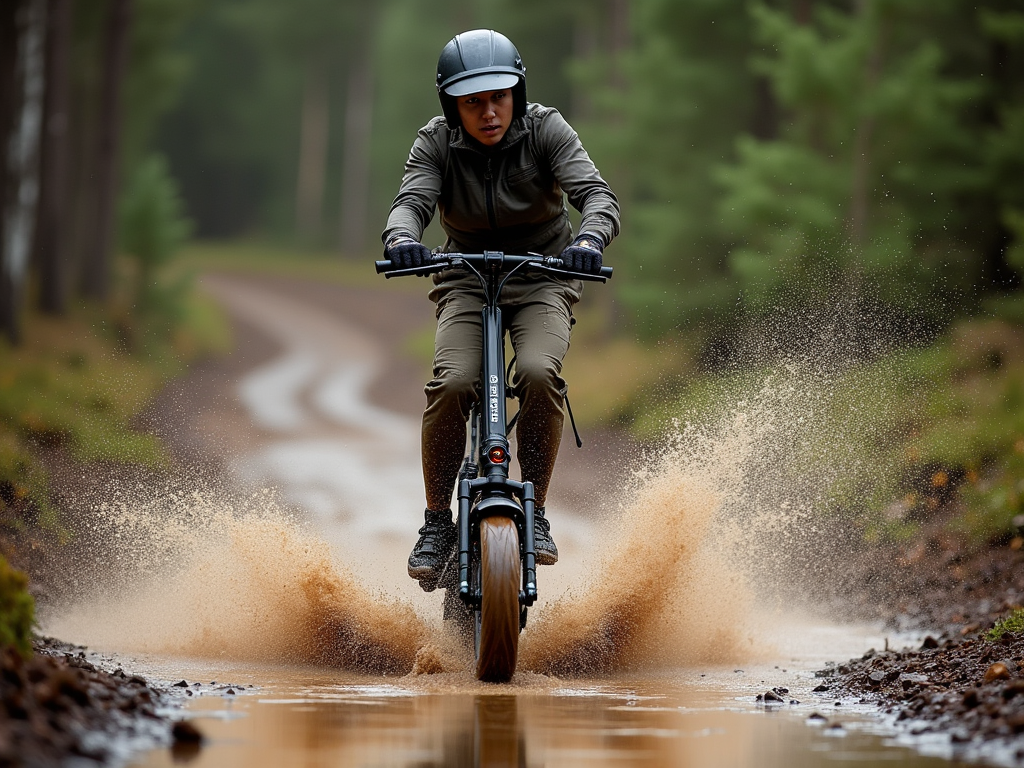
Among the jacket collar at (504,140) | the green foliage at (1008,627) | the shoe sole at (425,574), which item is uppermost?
the jacket collar at (504,140)

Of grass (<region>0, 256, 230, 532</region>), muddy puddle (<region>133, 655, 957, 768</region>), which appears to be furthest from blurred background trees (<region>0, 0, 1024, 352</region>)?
muddy puddle (<region>133, 655, 957, 768</region>)

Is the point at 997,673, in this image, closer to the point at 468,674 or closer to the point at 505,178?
the point at 468,674

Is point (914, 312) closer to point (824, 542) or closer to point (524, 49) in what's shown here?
point (824, 542)

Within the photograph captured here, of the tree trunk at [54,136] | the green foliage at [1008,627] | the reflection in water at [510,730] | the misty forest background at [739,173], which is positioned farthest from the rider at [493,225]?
the tree trunk at [54,136]

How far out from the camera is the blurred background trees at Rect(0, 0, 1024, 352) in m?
17.3

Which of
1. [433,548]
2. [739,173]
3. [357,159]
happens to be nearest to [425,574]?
[433,548]

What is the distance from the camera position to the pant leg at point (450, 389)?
22.9 ft

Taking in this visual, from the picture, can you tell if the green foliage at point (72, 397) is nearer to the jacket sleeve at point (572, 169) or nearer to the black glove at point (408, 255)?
the black glove at point (408, 255)

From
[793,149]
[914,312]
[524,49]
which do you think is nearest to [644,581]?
[914,312]

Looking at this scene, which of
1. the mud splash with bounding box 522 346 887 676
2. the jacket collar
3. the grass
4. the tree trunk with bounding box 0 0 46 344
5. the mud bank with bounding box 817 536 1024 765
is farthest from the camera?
the tree trunk with bounding box 0 0 46 344

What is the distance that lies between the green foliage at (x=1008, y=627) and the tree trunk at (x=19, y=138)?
19081 mm

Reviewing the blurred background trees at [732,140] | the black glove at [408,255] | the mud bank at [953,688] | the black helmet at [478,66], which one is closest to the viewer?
the mud bank at [953,688]

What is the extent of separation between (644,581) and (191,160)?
6803 cm

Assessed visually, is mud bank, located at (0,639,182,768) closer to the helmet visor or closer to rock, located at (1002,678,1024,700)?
rock, located at (1002,678,1024,700)
